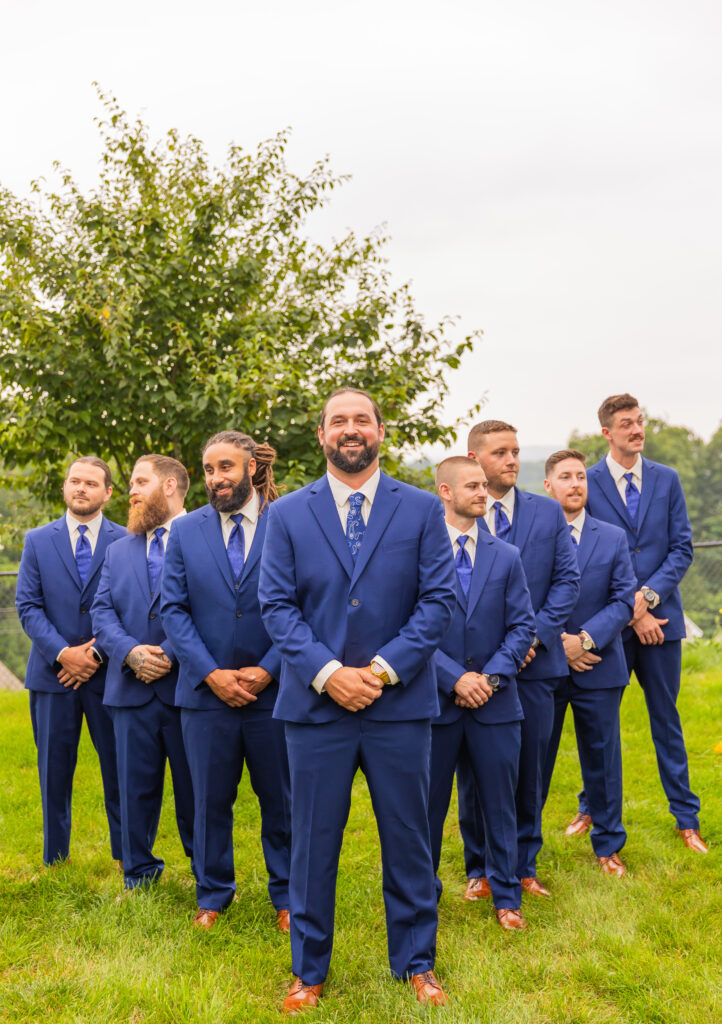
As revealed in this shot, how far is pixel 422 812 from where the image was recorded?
406 cm

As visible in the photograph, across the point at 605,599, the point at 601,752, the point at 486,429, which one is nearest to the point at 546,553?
the point at 605,599

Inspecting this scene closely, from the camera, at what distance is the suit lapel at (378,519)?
13.2 feet

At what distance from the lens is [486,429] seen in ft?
17.7

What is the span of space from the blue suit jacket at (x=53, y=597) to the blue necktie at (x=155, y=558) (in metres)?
0.55

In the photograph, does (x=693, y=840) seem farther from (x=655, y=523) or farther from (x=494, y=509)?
(x=494, y=509)

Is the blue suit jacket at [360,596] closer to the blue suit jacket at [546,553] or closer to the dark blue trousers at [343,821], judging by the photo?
the dark blue trousers at [343,821]

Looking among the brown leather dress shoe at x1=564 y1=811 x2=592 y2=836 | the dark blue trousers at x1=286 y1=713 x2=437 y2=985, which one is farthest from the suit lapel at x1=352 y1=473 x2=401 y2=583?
the brown leather dress shoe at x1=564 y1=811 x2=592 y2=836

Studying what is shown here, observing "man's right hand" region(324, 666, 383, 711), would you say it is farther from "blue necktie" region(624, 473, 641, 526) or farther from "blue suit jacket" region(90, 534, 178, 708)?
"blue necktie" region(624, 473, 641, 526)

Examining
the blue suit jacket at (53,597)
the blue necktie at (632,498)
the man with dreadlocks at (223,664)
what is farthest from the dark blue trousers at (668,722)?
the blue suit jacket at (53,597)

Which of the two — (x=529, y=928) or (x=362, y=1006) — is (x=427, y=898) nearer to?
(x=362, y=1006)

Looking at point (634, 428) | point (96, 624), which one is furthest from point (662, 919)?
point (96, 624)

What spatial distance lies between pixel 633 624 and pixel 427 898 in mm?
2604

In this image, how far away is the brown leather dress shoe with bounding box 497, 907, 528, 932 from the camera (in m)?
4.82

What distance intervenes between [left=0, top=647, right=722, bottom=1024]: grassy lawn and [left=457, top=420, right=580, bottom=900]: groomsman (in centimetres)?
32
